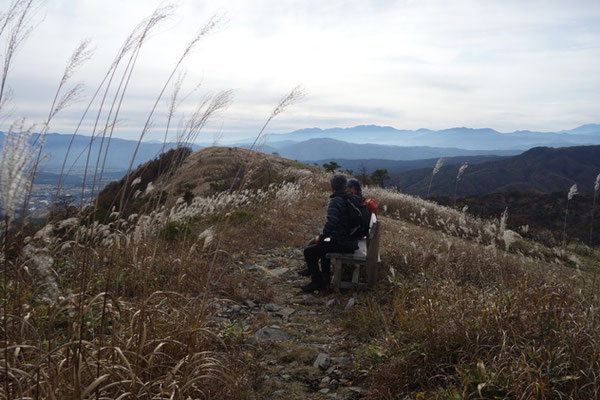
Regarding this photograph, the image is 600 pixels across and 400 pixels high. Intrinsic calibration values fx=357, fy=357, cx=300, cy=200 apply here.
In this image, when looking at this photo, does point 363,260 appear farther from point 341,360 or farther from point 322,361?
point 322,361

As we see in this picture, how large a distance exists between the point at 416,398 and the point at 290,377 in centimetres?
117

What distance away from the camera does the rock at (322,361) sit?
3.55 meters

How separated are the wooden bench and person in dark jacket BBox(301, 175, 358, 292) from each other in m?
0.11

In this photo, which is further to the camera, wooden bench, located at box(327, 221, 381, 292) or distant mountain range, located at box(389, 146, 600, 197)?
distant mountain range, located at box(389, 146, 600, 197)

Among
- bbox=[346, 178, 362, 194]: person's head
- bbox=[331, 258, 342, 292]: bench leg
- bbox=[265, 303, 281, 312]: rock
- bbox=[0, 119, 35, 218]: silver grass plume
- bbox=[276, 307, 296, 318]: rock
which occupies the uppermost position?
bbox=[0, 119, 35, 218]: silver grass plume

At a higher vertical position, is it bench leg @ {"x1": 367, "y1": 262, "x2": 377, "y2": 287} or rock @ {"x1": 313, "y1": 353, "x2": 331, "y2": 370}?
bench leg @ {"x1": 367, "y1": 262, "x2": 377, "y2": 287}

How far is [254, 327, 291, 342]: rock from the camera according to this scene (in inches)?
159

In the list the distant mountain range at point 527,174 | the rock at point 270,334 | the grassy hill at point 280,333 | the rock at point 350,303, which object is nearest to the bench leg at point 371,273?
the grassy hill at point 280,333

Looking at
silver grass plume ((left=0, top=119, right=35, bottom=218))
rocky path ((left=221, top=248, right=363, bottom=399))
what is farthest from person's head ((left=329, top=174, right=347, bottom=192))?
silver grass plume ((left=0, top=119, right=35, bottom=218))

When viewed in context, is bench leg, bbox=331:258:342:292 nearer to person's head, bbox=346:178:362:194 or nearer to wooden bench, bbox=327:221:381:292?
wooden bench, bbox=327:221:381:292

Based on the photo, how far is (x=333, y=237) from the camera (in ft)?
17.6

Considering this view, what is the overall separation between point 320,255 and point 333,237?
376mm

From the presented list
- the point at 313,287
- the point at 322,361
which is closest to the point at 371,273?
the point at 313,287

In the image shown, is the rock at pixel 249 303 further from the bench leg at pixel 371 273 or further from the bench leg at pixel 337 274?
the bench leg at pixel 371 273
